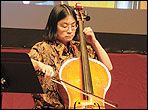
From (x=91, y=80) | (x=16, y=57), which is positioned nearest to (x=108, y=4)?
(x=91, y=80)

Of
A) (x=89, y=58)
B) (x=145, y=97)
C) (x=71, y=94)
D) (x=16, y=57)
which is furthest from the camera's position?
(x=145, y=97)

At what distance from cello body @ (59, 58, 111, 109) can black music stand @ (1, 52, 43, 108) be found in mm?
260

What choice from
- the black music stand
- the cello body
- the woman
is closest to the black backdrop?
the woman

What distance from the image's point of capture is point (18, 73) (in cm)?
136

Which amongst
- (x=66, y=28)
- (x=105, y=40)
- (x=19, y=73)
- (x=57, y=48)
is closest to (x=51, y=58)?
(x=57, y=48)

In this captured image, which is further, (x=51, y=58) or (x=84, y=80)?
(x=51, y=58)

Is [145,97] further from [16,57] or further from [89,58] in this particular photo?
[16,57]

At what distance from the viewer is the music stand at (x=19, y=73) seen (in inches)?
51.8

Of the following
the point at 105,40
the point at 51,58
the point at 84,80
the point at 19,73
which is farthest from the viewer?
the point at 105,40

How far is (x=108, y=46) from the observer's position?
2902mm

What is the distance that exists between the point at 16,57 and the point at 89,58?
1.87 feet

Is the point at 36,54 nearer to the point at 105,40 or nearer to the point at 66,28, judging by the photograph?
the point at 66,28

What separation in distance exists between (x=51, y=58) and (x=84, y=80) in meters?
0.23

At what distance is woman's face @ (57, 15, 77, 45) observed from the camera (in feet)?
5.86
